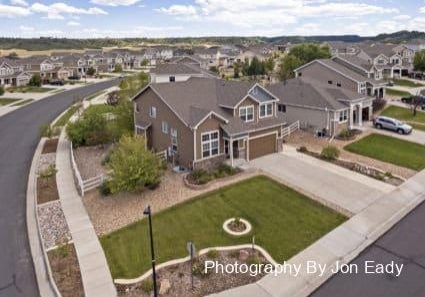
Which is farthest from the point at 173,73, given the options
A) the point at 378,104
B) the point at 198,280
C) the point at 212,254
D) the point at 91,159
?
the point at 198,280

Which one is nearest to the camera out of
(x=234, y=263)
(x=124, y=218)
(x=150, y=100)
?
(x=234, y=263)

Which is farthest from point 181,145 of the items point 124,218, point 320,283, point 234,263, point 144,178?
point 320,283

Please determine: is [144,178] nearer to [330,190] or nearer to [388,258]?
[330,190]

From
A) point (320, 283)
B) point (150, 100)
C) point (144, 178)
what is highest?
point (150, 100)

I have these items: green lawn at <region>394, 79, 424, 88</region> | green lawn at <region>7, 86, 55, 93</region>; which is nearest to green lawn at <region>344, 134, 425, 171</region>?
green lawn at <region>394, 79, 424, 88</region>

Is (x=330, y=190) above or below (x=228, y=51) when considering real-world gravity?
below

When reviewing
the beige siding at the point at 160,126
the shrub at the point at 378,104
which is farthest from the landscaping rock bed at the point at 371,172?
the shrub at the point at 378,104

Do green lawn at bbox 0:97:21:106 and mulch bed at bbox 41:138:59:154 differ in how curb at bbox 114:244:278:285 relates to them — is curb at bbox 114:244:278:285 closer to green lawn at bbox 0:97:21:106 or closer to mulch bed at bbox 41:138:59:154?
mulch bed at bbox 41:138:59:154
